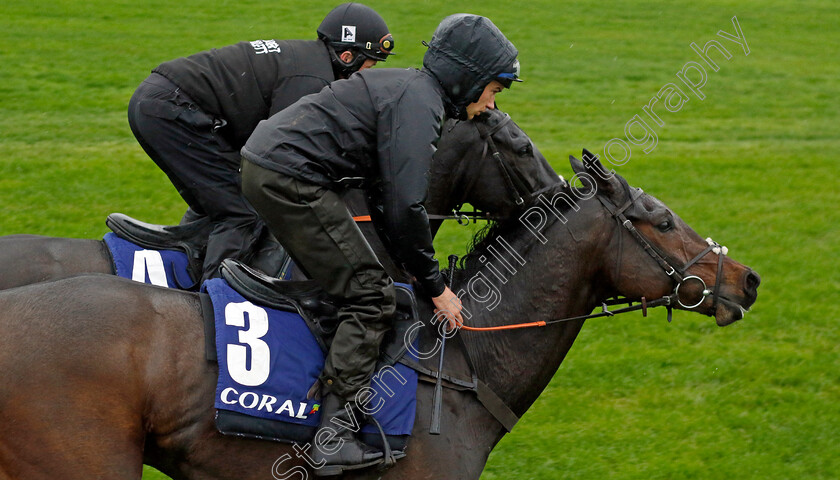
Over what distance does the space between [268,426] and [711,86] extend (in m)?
14.7

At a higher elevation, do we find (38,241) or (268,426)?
(268,426)

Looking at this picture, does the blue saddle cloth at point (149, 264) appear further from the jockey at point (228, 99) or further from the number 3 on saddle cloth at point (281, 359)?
the number 3 on saddle cloth at point (281, 359)

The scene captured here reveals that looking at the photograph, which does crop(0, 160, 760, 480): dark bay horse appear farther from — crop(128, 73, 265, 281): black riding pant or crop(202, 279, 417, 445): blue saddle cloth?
crop(128, 73, 265, 281): black riding pant

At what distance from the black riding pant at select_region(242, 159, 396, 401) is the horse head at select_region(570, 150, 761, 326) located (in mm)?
1137

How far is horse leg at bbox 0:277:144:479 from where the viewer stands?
129 inches

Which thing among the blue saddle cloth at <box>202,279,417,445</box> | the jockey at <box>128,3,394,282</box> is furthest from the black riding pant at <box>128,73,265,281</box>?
the blue saddle cloth at <box>202,279,417,445</box>

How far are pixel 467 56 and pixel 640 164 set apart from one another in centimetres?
906

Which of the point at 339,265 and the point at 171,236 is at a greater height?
the point at 339,265

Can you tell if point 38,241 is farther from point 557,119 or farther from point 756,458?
point 557,119

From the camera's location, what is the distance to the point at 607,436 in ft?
20.1

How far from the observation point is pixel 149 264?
16.5 ft

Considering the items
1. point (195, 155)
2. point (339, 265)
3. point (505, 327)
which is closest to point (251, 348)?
point (339, 265)

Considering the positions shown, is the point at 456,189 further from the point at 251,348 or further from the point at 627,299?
the point at 251,348

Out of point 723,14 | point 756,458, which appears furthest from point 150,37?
point 756,458
